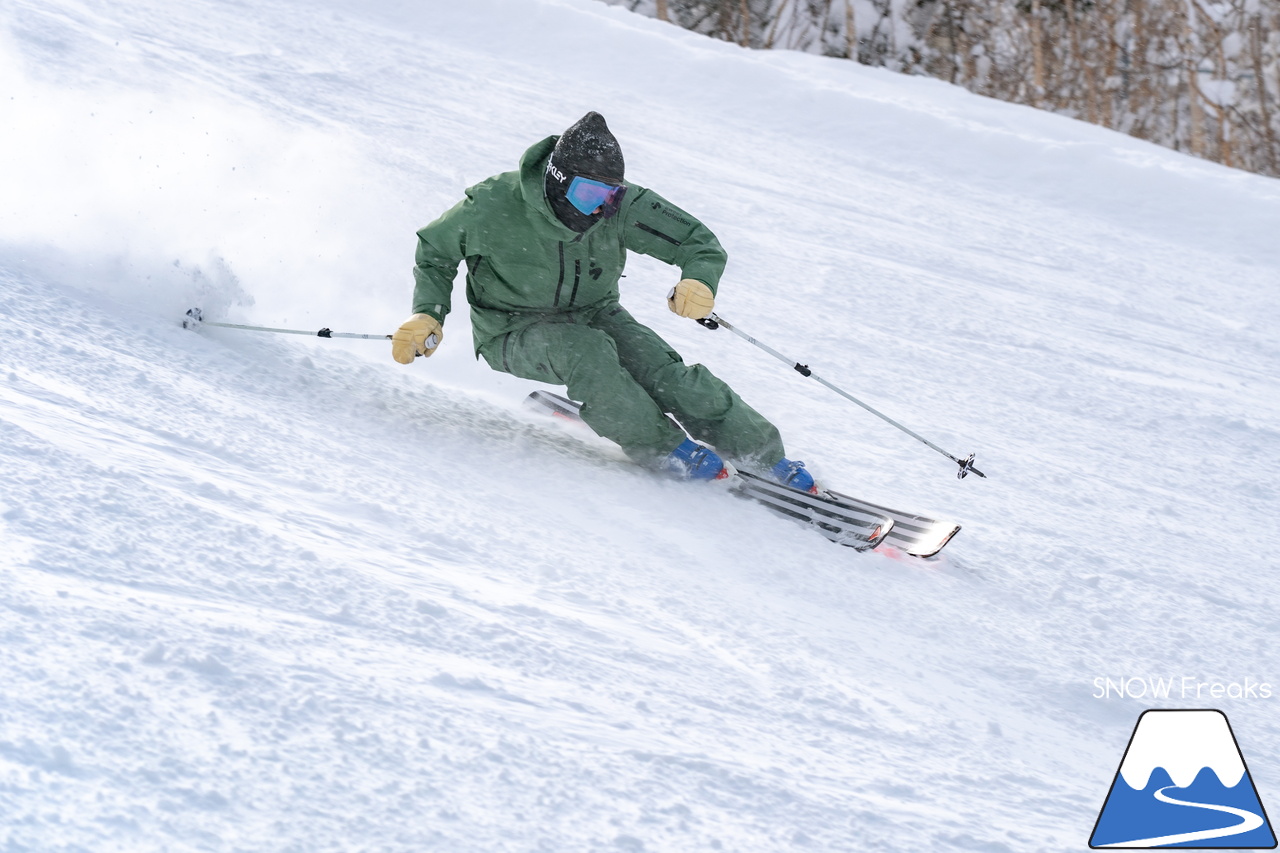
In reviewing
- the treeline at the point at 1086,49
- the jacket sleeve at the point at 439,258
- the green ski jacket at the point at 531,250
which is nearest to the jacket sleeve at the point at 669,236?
the green ski jacket at the point at 531,250

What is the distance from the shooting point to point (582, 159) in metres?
3.19

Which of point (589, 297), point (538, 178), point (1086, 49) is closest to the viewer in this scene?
point (538, 178)

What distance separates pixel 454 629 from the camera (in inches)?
82.4

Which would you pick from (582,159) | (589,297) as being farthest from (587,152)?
(589,297)

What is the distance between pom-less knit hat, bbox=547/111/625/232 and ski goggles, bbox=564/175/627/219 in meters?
0.01

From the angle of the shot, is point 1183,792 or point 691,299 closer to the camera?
point 1183,792

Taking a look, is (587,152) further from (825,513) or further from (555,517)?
(825,513)

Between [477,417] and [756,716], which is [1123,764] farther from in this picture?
[477,417]

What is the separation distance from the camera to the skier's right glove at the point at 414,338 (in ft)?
11.0

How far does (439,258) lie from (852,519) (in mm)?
1494

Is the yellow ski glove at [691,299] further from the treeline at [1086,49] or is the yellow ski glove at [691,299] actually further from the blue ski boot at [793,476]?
the treeline at [1086,49]

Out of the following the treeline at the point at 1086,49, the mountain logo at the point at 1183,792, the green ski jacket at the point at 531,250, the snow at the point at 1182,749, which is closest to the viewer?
the mountain logo at the point at 1183,792

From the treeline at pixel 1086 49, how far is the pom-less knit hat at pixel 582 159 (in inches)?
552

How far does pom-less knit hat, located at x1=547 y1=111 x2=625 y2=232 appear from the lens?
10.5ft
